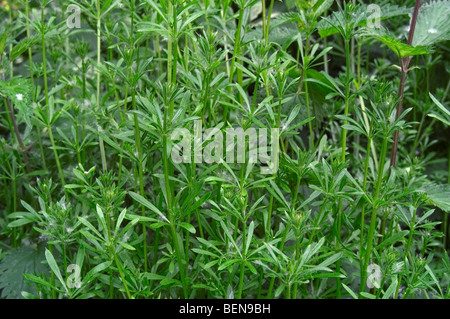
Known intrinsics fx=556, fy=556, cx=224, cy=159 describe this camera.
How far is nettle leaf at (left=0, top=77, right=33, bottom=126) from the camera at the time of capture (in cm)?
95

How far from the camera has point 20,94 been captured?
0.97 meters

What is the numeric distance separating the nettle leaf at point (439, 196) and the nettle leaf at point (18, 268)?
78 centimetres

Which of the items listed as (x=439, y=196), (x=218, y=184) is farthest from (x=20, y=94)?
(x=439, y=196)

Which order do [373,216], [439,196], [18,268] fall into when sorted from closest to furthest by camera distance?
[373,216] → [439,196] → [18,268]

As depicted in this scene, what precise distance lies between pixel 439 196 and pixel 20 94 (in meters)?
0.78

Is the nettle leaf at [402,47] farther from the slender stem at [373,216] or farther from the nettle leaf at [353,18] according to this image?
the slender stem at [373,216]

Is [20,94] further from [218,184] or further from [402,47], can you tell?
[402,47]

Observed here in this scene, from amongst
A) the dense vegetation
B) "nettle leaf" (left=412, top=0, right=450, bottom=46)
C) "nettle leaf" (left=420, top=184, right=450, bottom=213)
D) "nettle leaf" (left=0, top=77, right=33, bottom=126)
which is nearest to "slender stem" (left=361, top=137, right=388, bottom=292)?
the dense vegetation

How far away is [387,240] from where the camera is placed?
0.98 m

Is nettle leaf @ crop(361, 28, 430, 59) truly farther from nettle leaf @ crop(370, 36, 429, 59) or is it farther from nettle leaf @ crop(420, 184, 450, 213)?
nettle leaf @ crop(420, 184, 450, 213)

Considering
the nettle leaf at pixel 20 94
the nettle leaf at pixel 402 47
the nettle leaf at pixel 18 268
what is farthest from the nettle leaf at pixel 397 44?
the nettle leaf at pixel 18 268

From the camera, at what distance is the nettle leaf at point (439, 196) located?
1002 millimetres
